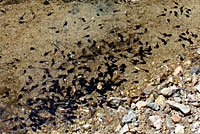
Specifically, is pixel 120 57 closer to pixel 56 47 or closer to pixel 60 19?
pixel 56 47

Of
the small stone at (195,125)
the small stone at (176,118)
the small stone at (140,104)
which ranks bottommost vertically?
the small stone at (195,125)

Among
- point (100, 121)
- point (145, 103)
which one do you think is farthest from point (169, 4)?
point (100, 121)

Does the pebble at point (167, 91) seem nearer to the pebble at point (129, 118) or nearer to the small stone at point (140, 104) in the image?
the small stone at point (140, 104)

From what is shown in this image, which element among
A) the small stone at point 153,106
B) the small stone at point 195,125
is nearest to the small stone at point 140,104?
the small stone at point 153,106

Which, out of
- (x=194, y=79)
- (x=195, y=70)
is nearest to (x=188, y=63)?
(x=195, y=70)

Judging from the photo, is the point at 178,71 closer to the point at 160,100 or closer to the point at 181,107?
the point at 160,100
